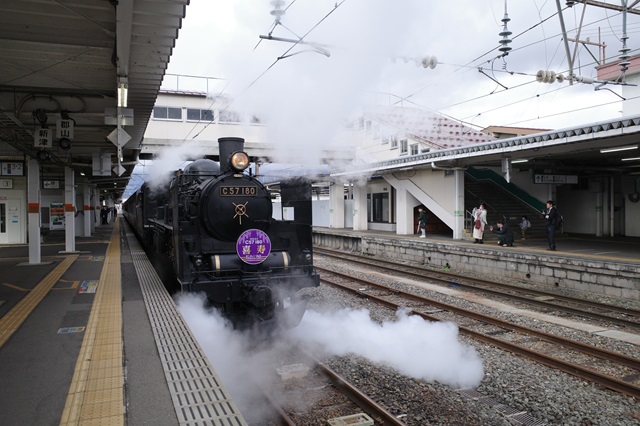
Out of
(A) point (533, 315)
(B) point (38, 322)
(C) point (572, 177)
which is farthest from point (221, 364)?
(C) point (572, 177)

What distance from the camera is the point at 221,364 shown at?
17.7 feet

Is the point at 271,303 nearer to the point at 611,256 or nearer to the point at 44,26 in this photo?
the point at 44,26

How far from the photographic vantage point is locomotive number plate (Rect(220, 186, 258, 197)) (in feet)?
21.3

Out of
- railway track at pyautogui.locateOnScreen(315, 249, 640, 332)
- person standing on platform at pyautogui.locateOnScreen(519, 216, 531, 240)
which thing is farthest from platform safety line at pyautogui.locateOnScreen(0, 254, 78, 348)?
person standing on platform at pyautogui.locateOnScreen(519, 216, 531, 240)

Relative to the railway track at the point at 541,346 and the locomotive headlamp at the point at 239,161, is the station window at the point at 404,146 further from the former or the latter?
the locomotive headlamp at the point at 239,161

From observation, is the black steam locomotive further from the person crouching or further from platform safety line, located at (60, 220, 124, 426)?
the person crouching

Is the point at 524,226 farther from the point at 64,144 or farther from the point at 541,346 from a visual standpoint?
the point at 64,144

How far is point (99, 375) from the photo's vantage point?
381 centimetres

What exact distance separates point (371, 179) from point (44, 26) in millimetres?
18044

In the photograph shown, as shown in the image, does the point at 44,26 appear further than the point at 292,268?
No

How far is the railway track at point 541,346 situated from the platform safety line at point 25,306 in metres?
6.01

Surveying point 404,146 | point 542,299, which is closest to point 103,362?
point 542,299

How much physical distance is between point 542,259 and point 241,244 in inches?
335

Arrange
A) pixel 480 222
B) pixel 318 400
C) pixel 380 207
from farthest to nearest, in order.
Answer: pixel 380 207
pixel 480 222
pixel 318 400
